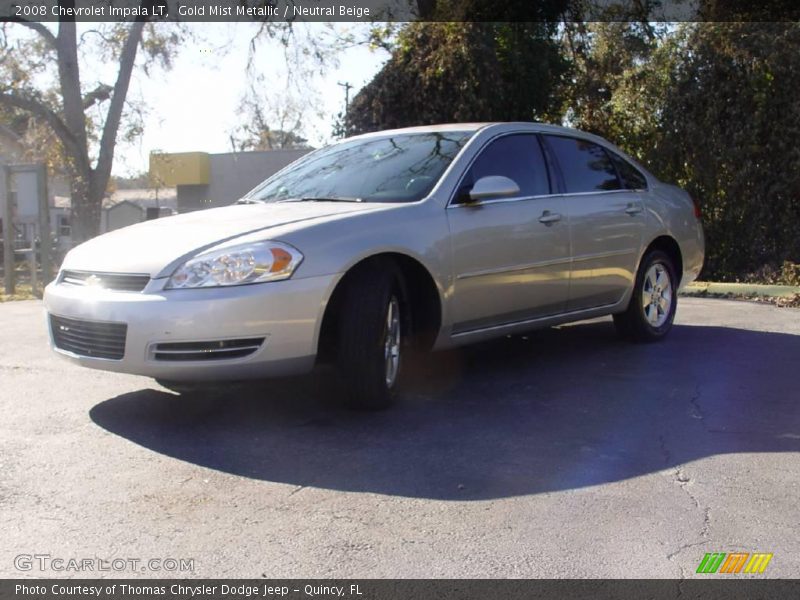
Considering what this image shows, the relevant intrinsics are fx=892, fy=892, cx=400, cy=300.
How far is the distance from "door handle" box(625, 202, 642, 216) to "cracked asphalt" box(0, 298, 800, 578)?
1.26 metres

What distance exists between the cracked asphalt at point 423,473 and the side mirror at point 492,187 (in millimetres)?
1185

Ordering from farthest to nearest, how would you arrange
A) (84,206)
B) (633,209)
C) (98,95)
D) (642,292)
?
(98,95), (84,206), (642,292), (633,209)

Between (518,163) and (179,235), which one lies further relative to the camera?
(518,163)

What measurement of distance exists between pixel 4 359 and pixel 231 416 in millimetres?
2636

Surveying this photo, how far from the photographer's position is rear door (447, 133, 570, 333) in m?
5.32

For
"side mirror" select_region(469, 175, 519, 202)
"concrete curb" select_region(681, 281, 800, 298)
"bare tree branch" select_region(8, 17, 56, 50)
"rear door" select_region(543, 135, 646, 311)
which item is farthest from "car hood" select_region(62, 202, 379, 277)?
"bare tree branch" select_region(8, 17, 56, 50)

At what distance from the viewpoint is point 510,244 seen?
5.60 metres

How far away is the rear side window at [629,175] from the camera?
6914 mm

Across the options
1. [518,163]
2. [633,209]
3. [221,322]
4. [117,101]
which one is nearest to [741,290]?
[633,209]

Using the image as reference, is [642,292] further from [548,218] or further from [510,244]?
[510,244]

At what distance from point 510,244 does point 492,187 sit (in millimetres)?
471

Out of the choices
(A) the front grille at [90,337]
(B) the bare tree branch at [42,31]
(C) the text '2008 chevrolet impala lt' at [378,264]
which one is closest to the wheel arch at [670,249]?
(C) the text '2008 chevrolet impala lt' at [378,264]

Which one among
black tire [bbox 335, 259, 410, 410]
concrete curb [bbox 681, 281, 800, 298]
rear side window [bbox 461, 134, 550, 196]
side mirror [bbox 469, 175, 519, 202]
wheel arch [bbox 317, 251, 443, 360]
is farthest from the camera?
concrete curb [bbox 681, 281, 800, 298]

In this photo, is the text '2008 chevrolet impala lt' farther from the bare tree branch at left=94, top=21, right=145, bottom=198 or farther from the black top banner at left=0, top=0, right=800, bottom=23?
the bare tree branch at left=94, top=21, right=145, bottom=198
